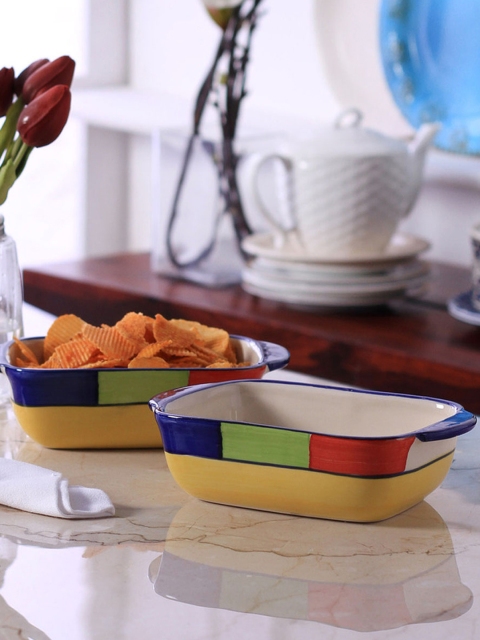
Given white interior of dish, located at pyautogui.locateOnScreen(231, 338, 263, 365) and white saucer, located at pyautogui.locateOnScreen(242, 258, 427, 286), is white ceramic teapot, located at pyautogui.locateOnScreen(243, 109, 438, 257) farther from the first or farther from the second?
white interior of dish, located at pyautogui.locateOnScreen(231, 338, 263, 365)

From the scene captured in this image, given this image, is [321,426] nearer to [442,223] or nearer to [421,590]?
[421,590]

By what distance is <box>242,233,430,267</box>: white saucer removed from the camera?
4.92 feet

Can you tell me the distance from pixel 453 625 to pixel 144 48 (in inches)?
93.3

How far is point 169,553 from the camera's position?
1.82ft

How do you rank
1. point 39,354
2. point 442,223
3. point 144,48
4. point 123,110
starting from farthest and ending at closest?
point 144,48, point 123,110, point 442,223, point 39,354

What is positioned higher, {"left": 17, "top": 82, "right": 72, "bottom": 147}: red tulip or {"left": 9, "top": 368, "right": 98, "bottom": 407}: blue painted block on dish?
{"left": 17, "top": 82, "right": 72, "bottom": 147}: red tulip

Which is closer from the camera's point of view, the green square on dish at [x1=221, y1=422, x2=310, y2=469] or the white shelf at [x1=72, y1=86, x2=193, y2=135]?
the green square on dish at [x1=221, y1=422, x2=310, y2=469]

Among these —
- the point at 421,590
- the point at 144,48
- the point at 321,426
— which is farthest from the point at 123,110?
the point at 421,590

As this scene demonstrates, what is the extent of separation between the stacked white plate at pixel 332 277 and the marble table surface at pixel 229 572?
850mm

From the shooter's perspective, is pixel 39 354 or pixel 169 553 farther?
pixel 39 354

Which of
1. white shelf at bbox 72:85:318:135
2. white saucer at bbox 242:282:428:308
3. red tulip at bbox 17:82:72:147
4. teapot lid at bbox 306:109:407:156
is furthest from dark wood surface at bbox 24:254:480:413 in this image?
red tulip at bbox 17:82:72:147

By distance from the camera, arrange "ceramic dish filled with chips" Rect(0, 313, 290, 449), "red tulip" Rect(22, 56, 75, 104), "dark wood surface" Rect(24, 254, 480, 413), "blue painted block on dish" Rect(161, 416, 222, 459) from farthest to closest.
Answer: "dark wood surface" Rect(24, 254, 480, 413)
"red tulip" Rect(22, 56, 75, 104)
"ceramic dish filled with chips" Rect(0, 313, 290, 449)
"blue painted block on dish" Rect(161, 416, 222, 459)

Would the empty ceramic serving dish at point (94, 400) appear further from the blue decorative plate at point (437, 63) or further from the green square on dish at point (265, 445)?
the blue decorative plate at point (437, 63)

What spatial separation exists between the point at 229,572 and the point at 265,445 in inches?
3.3
